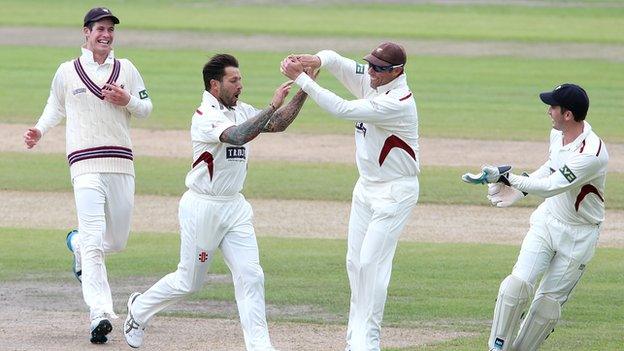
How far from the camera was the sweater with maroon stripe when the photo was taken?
11.2 m

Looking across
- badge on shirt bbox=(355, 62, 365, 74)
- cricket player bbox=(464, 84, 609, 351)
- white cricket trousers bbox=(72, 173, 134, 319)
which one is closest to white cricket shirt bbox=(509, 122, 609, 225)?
cricket player bbox=(464, 84, 609, 351)

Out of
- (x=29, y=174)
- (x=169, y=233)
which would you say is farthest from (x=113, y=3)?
(x=169, y=233)

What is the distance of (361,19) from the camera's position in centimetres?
4412

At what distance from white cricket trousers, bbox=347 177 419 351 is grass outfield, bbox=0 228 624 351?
769 millimetres

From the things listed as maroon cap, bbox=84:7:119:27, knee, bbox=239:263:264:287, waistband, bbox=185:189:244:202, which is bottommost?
knee, bbox=239:263:264:287

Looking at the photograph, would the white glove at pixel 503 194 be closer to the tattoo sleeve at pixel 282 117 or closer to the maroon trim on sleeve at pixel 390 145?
the maroon trim on sleeve at pixel 390 145

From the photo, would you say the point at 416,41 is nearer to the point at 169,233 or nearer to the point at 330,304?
the point at 169,233

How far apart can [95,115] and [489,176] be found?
11.3ft

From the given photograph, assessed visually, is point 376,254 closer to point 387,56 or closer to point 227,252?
point 227,252

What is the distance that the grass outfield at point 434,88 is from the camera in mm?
25188

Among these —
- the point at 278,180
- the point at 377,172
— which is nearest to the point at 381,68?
the point at 377,172

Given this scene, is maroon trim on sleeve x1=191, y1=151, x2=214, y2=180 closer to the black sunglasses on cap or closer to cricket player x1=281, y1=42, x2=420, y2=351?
cricket player x1=281, y1=42, x2=420, y2=351

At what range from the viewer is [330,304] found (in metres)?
12.4

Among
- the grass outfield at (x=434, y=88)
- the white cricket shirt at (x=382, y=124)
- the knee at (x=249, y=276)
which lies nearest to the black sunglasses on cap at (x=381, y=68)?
the white cricket shirt at (x=382, y=124)
